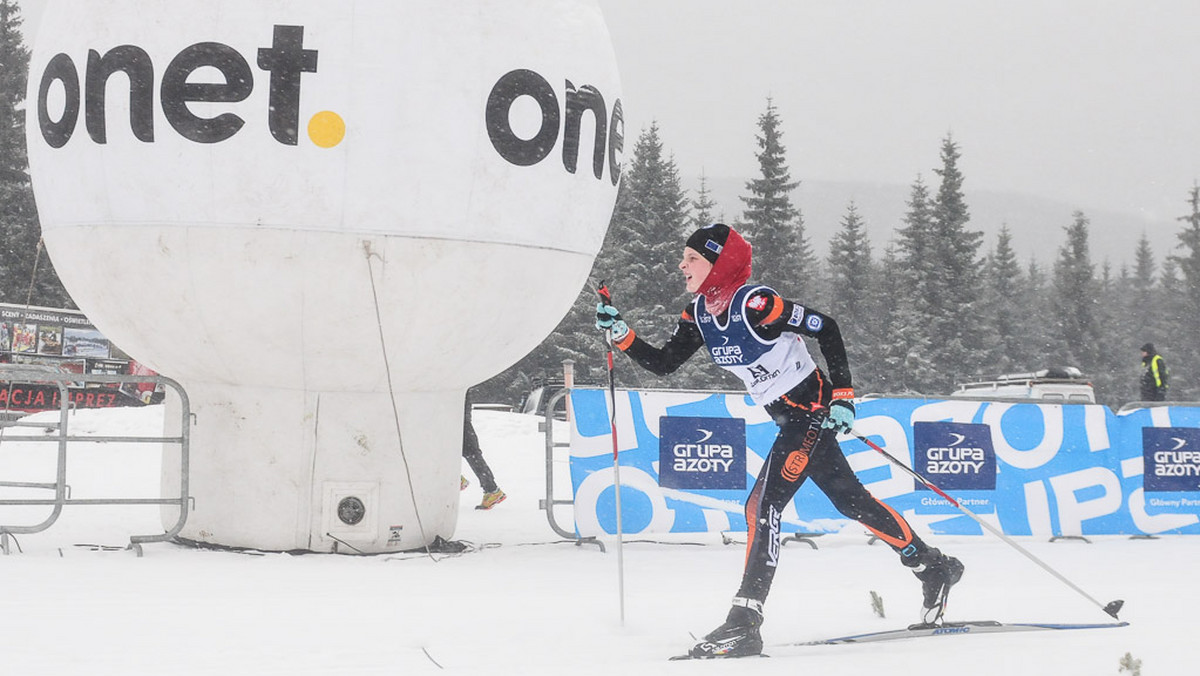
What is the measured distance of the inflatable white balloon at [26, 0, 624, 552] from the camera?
682 centimetres

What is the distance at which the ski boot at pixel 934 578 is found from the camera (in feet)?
17.6

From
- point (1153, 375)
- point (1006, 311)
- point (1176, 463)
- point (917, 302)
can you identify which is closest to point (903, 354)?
point (917, 302)

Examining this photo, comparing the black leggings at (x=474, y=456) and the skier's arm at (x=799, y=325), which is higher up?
the skier's arm at (x=799, y=325)

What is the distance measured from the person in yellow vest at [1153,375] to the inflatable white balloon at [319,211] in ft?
44.5

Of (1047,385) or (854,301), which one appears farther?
(854,301)

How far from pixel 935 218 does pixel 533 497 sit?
140 feet

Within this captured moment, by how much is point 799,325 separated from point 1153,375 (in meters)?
15.3

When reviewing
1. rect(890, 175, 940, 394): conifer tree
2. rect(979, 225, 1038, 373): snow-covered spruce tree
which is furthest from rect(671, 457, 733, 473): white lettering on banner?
rect(979, 225, 1038, 373): snow-covered spruce tree

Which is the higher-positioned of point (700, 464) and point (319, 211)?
point (319, 211)

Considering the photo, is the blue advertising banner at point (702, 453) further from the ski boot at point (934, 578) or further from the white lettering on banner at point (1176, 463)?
the white lettering on banner at point (1176, 463)

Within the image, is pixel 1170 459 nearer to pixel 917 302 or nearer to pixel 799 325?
pixel 799 325

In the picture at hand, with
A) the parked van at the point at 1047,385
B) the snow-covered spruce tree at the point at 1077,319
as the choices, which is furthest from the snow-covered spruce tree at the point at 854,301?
the parked van at the point at 1047,385

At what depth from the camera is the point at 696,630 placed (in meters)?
5.59

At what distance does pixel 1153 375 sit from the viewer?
18.1m
